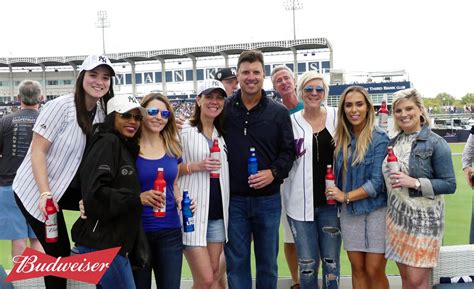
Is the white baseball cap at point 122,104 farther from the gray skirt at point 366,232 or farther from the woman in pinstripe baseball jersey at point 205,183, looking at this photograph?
the gray skirt at point 366,232

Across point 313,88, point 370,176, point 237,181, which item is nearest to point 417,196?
point 370,176

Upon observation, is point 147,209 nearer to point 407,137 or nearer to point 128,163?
point 128,163

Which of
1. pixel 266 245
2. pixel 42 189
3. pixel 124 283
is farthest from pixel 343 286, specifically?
pixel 42 189

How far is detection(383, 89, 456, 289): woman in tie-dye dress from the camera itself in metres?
3.02

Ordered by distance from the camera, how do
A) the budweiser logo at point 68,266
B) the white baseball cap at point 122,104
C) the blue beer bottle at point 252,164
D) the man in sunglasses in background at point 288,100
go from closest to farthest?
the budweiser logo at point 68,266 → the white baseball cap at point 122,104 → the blue beer bottle at point 252,164 → the man in sunglasses in background at point 288,100

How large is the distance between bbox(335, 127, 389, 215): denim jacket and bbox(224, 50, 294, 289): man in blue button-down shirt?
0.48 metres

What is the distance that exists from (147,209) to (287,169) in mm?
1085

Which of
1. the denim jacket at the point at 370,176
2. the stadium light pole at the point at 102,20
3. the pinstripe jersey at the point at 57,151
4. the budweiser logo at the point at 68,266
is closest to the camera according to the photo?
the budweiser logo at the point at 68,266

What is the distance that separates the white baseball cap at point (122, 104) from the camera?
9.04ft

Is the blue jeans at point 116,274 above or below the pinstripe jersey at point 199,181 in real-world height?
below

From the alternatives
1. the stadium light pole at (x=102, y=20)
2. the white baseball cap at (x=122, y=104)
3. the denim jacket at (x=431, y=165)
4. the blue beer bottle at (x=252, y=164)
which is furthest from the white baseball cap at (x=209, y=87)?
the stadium light pole at (x=102, y=20)

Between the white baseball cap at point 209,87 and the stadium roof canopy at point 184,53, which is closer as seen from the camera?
the white baseball cap at point 209,87

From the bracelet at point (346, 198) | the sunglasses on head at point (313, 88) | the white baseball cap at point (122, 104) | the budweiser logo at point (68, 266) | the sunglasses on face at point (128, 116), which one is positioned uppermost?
the sunglasses on head at point (313, 88)

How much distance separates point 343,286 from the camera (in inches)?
161
